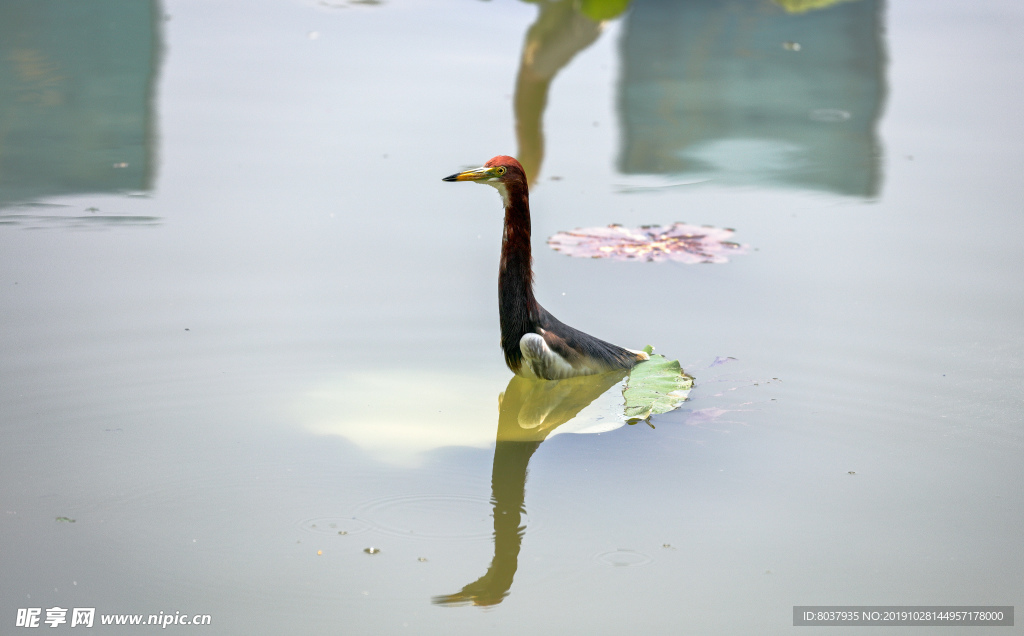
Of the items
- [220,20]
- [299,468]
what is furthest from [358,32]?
[299,468]

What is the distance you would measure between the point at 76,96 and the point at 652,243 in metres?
4.13

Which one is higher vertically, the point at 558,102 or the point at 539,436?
the point at 558,102

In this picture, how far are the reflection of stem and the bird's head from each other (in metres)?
2.18

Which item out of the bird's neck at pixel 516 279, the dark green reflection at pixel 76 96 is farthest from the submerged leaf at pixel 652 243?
the dark green reflection at pixel 76 96

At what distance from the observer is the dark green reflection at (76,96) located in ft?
18.7

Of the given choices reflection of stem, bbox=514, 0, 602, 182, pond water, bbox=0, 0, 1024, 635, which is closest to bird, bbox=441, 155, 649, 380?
pond water, bbox=0, 0, 1024, 635

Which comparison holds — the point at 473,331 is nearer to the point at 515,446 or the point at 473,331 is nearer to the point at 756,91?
the point at 515,446

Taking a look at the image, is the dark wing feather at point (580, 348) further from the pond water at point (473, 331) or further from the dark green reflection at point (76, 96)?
the dark green reflection at point (76, 96)

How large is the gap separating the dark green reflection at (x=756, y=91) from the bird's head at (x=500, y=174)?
2610 mm

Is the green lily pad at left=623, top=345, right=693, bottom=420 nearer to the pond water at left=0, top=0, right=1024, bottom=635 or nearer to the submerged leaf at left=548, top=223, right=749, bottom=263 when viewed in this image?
the pond water at left=0, top=0, right=1024, bottom=635

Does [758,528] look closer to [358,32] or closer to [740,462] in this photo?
[740,462]

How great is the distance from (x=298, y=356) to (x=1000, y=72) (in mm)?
6189

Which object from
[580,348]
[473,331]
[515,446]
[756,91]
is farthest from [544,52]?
[515,446]

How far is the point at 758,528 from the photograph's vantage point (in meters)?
3.14
